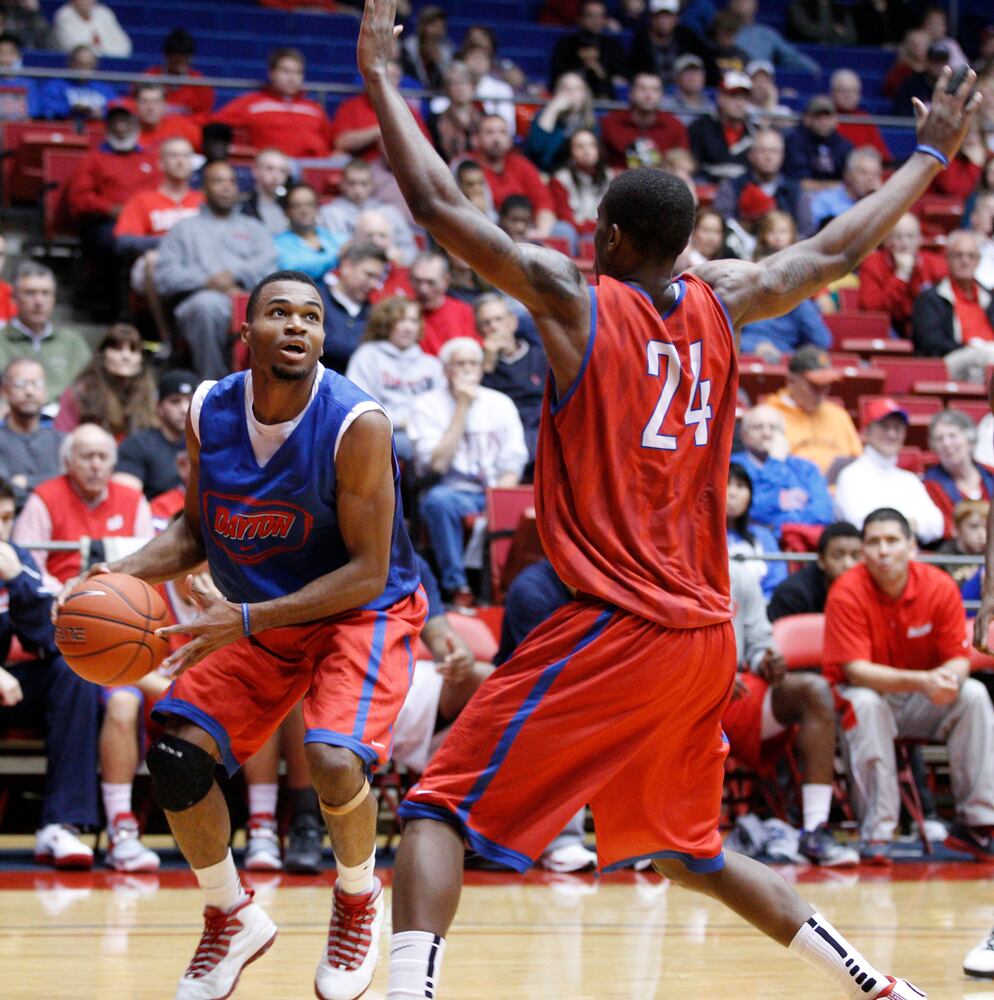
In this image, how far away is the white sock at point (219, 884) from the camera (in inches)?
175

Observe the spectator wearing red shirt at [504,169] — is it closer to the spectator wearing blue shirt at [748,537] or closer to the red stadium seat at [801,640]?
the spectator wearing blue shirt at [748,537]

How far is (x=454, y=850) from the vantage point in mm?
3494

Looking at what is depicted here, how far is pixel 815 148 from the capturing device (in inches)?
560

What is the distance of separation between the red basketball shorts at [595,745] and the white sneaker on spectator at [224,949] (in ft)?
3.69

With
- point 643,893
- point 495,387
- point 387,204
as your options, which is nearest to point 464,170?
point 387,204

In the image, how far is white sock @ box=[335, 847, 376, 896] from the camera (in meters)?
4.43

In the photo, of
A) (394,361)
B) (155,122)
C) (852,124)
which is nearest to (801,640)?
(394,361)

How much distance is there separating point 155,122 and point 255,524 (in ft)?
26.1

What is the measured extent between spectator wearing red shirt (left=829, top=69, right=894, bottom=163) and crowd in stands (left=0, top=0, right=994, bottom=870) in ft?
0.11

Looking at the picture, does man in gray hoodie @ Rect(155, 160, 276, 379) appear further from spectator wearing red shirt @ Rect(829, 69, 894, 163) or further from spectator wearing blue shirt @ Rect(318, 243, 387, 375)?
spectator wearing red shirt @ Rect(829, 69, 894, 163)

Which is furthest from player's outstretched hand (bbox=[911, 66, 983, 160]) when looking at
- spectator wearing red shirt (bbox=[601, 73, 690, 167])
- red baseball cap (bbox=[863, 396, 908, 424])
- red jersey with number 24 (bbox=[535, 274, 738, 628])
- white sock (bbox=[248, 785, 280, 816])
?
spectator wearing red shirt (bbox=[601, 73, 690, 167])

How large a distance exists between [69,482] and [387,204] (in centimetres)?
455

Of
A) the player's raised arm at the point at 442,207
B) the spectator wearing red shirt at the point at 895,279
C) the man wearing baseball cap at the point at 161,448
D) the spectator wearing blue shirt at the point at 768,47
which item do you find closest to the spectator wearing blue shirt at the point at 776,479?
the man wearing baseball cap at the point at 161,448

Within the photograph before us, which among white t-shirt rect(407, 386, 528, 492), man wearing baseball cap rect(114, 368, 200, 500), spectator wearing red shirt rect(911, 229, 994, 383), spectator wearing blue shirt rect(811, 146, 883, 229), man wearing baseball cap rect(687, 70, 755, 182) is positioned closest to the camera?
man wearing baseball cap rect(114, 368, 200, 500)
